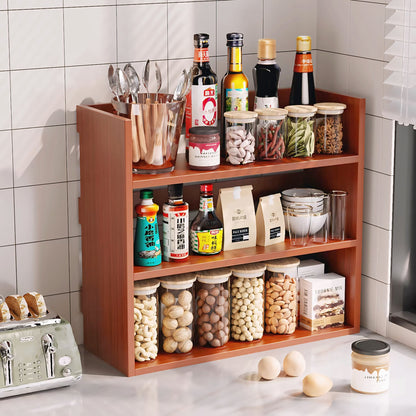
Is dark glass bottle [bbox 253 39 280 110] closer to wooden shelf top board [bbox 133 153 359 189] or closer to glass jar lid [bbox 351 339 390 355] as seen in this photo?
wooden shelf top board [bbox 133 153 359 189]

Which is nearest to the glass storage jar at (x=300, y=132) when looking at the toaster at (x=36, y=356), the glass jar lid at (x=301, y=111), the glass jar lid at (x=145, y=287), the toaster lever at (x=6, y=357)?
the glass jar lid at (x=301, y=111)

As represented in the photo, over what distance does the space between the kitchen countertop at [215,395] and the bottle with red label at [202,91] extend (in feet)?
2.05

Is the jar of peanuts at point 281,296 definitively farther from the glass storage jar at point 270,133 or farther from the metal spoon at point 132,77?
the metal spoon at point 132,77

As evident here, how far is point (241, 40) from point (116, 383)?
2.97 ft

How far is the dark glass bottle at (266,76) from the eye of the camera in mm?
2357

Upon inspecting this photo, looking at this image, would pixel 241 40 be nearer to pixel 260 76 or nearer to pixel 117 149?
pixel 260 76

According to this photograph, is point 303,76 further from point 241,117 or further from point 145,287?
point 145,287

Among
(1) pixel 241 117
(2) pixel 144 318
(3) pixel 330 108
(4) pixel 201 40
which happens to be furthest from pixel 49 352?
(3) pixel 330 108

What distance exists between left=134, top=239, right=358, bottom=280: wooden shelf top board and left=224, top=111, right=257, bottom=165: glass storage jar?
0.79 feet

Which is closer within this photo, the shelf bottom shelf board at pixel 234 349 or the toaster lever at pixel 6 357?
the toaster lever at pixel 6 357

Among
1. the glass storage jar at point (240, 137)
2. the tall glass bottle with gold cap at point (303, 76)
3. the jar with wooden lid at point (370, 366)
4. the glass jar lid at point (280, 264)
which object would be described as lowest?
the jar with wooden lid at point (370, 366)

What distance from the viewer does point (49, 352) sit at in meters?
2.09

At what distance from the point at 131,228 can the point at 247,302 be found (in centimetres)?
41

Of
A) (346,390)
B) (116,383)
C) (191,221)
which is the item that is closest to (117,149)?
(191,221)
